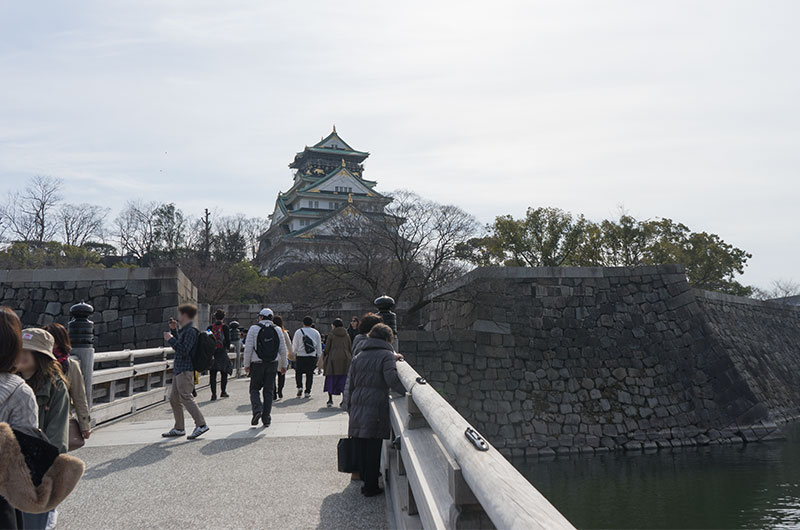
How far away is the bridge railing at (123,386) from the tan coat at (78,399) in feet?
10.3

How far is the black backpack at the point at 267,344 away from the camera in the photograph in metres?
7.68

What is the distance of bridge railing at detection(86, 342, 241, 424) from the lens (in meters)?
8.12

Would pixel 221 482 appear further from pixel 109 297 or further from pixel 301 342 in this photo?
pixel 109 297

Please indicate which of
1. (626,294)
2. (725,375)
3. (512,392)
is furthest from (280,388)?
(725,375)

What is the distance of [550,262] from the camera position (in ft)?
98.4

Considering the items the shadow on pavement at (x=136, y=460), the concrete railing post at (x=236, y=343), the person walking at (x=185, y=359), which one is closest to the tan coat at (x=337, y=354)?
the person walking at (x=185, y=359)

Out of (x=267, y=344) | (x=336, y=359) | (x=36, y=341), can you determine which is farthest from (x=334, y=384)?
(x=36, y=341)

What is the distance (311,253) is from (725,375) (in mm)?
18581

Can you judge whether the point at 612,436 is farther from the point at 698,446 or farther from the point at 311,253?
the point at 311,253

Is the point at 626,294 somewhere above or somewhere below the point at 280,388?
above

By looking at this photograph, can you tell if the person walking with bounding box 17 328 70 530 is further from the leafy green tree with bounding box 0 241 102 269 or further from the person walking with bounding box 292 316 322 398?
the leafy green tree with bounding box 0 241 102 269

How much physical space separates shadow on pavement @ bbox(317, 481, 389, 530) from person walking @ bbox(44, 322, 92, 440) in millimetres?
1771

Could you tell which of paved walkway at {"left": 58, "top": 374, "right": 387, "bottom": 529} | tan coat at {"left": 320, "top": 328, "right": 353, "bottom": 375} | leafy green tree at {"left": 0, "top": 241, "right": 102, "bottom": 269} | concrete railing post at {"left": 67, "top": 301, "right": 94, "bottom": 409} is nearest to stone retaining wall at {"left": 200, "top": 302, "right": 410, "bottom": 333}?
leafy green tree at {"left": 0, "top": 241, "right": 102, "bottom": 269}

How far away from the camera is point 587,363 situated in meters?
19.1
